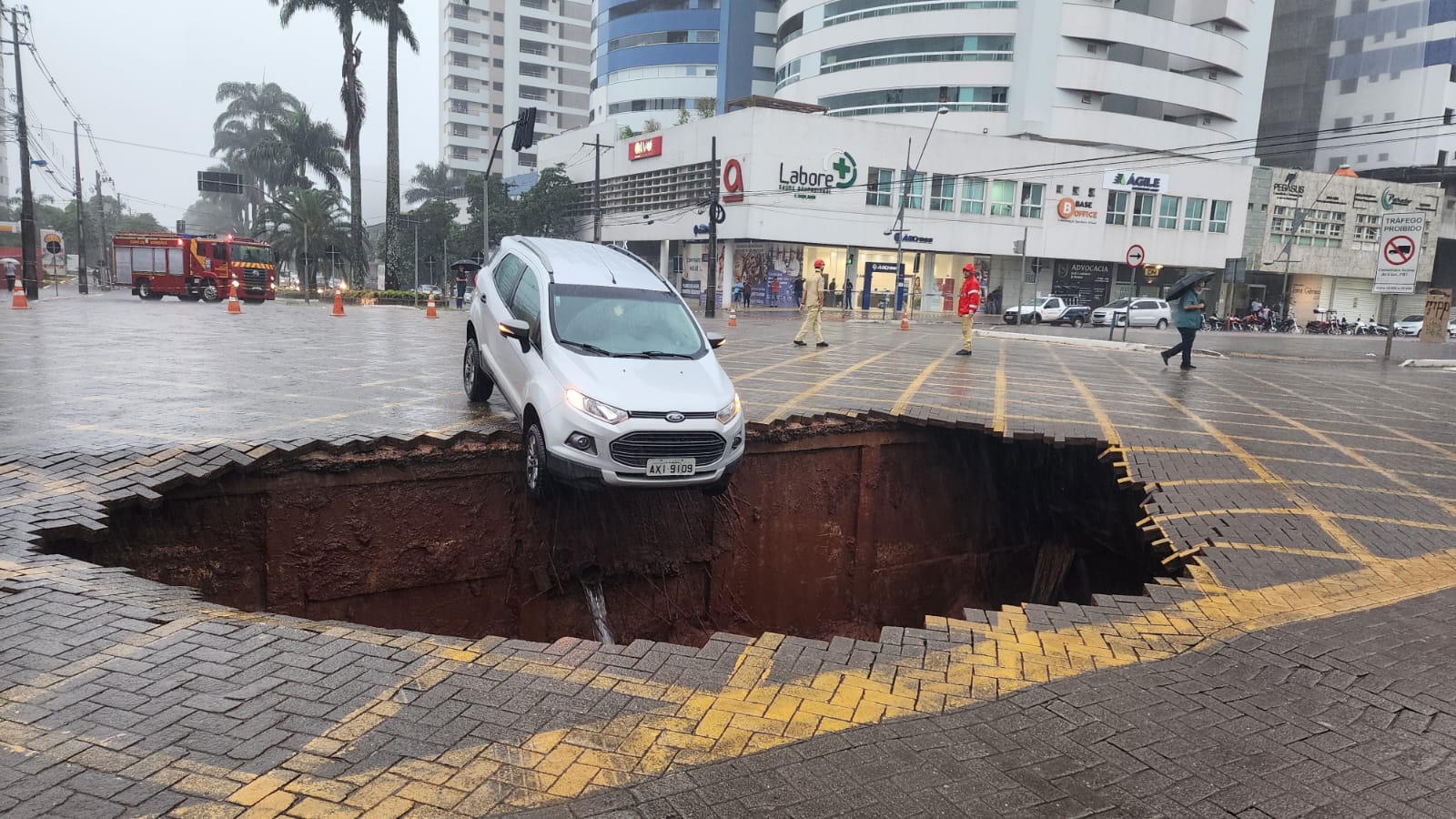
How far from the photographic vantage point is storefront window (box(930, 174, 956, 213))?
45.4 m

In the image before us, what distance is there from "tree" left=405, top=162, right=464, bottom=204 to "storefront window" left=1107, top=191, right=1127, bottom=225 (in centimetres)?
6081

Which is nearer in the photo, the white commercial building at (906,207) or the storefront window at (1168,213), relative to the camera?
the white commercial building at (906,207)

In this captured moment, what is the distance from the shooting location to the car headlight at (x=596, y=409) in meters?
5.82

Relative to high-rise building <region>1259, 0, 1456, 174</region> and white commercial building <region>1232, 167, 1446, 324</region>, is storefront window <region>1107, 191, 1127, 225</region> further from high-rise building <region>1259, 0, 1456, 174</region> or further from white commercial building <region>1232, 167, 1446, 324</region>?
high-rise building <region>1259, 0, 1456, 174</region>

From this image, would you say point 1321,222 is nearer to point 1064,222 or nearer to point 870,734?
point 1064,222

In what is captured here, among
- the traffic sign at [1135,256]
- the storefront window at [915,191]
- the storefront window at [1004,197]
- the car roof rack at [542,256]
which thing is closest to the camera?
the car roof rack at [542,256]

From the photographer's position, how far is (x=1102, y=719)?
135 inches

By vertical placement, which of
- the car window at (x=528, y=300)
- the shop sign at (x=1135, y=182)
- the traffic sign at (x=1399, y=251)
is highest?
the shop sign at (x=1135, y=182)

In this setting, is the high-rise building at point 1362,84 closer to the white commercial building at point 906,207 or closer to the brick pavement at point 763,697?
the white commercial building at point 906,207

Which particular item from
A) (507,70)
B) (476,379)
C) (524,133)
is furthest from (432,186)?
(476,379)

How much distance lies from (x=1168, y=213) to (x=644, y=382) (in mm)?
54616

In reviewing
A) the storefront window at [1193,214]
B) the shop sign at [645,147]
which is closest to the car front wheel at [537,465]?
the shop sign at [645,147]

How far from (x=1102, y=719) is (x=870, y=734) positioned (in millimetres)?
973

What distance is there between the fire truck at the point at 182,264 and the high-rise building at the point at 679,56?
40405mm
